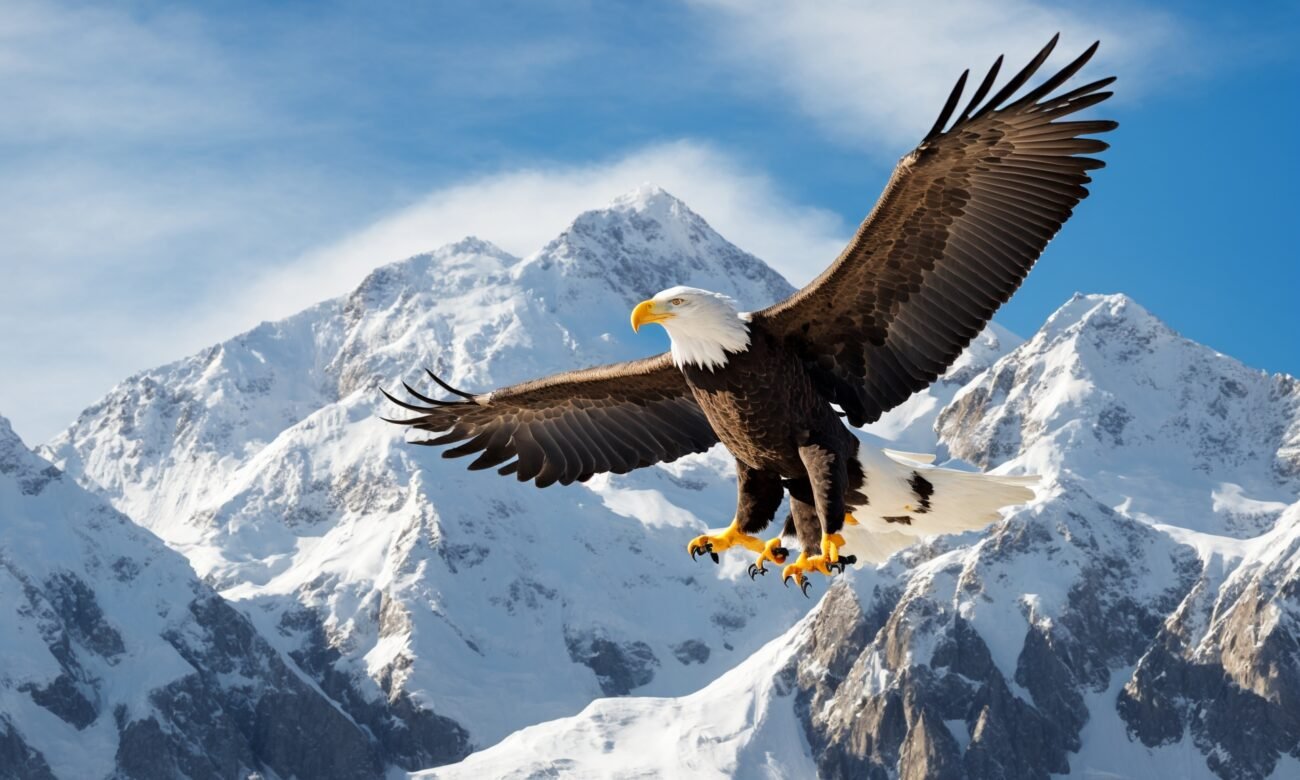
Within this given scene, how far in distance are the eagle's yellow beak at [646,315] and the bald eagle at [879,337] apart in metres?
0.02

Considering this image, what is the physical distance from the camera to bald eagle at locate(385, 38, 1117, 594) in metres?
13.1

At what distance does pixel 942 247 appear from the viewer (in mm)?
13742

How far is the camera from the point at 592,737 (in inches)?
7264

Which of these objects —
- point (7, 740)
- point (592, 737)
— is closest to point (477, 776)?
point (592, 737)

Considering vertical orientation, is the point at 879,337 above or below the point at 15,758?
below

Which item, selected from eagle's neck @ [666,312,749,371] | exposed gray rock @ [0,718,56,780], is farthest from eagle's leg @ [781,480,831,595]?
exposed gray rock @ [0,718,56,780]

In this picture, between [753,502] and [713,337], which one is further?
[753,502]

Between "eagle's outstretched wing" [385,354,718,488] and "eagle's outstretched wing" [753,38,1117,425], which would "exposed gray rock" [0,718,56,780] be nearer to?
"eagle's outstretched wing" [385,354,718,488]

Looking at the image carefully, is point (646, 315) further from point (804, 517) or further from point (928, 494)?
point (928, 494)

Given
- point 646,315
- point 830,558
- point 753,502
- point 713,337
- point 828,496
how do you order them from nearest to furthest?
point 830,558 → point 828,496 → point 646,315 → point 713,337 → point 753,502

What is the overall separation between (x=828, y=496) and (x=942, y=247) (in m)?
1.99

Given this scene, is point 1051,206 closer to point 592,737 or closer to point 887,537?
point 887,537

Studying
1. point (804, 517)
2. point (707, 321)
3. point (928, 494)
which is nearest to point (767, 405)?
point (707, 321)

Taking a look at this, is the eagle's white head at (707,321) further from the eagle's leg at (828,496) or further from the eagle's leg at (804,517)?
the eagle's leg at (804,517)
